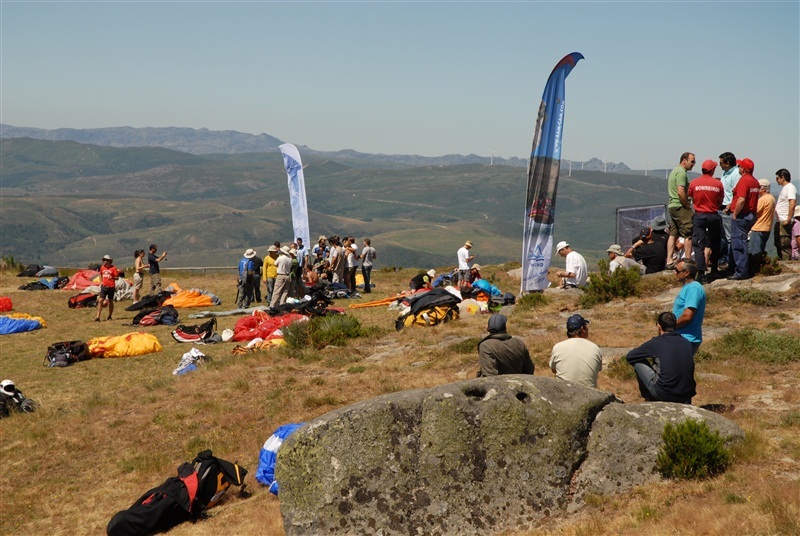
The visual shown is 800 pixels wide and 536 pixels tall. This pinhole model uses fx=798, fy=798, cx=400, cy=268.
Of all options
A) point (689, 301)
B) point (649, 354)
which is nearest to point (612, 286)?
point (689, 301)

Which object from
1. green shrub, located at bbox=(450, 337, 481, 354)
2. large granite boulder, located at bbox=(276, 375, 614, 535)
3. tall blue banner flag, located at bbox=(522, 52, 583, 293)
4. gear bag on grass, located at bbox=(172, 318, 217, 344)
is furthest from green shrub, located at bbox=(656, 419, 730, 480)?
gear bag on grass, located at bbox=(172, 318, 217, 344)

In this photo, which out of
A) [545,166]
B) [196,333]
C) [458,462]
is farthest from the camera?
[196,333]

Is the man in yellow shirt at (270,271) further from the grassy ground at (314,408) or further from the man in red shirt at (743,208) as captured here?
the man in red shirt at (743,208)

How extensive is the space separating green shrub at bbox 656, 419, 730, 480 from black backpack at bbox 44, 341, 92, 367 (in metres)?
15.7

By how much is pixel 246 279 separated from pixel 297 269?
2.53 metres

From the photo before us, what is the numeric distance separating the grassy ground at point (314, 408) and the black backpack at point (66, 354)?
0.99 feet

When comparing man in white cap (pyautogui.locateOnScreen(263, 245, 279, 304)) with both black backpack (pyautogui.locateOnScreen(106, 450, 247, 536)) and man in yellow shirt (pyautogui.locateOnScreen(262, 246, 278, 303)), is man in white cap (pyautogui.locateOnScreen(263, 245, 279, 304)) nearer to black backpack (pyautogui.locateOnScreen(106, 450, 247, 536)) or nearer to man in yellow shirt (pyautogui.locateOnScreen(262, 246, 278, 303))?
man in yellow shirt (pyautogui.locateOnScreen(262, 246, 278, 303))

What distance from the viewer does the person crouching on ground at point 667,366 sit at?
9.11m

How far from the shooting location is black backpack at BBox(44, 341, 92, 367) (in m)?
19.4

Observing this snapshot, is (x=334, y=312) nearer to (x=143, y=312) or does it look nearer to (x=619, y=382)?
(x=143, y=312)

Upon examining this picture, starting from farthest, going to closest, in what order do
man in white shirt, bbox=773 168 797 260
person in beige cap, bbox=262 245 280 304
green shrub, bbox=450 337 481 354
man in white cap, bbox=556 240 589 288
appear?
person in beige cap, bbox=262 245 280 304 < man in white cap, bbox=556 240 589 288 < man in white shirt, bbox=773 168 797 260 < green shrub, bbox=450 337 481 354

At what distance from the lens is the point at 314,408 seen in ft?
44.7

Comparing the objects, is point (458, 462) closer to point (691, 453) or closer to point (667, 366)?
point (691, 453)

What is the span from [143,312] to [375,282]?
38.6 feet
